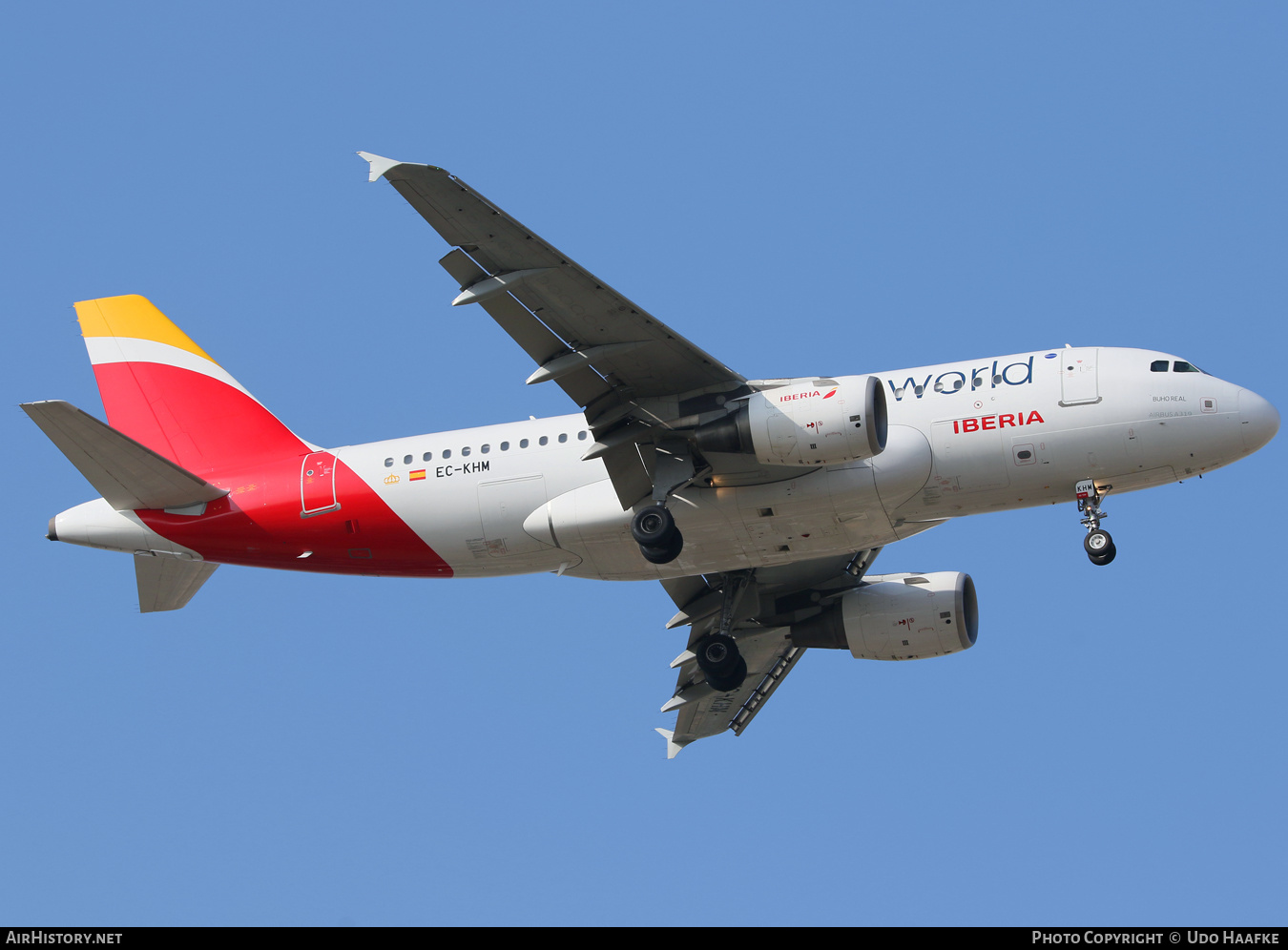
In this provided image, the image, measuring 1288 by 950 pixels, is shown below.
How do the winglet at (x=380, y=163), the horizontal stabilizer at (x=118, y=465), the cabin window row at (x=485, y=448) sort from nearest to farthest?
the winglet at (x=380, y=163), the horizontal stabilizer at (x=118, y=465), the cabin window row at (x=485, y=448)

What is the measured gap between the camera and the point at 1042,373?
97.6 feet

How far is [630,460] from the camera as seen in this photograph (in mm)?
30688

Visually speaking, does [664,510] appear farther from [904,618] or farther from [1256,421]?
[1256,421]

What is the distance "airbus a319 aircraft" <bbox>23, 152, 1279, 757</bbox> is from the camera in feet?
94.3

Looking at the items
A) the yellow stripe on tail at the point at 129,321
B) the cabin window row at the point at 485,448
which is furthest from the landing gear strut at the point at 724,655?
the yellow stripe on tail at the point at 129,321

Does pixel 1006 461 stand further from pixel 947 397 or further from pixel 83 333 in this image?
pixel 83 333

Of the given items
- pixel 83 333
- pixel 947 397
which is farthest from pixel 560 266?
pixel 83 333

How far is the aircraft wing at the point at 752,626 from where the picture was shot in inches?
1439

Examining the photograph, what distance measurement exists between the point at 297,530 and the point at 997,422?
1504 centimetres

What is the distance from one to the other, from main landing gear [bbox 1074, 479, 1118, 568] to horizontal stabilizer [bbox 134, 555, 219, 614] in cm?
1914

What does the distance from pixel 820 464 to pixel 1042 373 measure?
497 centimetres

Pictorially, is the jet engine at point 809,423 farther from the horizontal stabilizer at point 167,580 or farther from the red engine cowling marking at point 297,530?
the horizontal stabilizer at point 167,580

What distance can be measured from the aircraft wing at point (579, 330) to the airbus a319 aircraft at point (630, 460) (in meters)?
0.05
